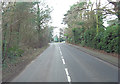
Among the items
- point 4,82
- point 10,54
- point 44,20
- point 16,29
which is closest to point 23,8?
point 16,29

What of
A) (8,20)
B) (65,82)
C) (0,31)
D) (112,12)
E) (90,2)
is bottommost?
Result: (65,82)

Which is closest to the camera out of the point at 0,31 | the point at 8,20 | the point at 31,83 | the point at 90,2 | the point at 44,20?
the point at 31,83

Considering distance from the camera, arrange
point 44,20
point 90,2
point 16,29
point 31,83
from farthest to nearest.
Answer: point 44,20 < point 90,2 < point 16,29 < point 31,83

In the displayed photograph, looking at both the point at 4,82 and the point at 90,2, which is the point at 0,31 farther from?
the point at 90,2

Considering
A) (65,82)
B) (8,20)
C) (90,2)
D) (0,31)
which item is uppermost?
(90,2)

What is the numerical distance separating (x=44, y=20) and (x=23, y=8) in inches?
785

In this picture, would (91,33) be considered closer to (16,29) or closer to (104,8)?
(104,8)

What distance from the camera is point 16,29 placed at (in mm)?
15883

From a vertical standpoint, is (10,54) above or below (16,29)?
below

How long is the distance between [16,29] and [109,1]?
10127mm

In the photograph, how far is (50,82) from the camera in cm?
668

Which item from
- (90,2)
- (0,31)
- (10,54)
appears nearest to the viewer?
(0,31)

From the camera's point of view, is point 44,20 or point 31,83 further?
point 44,20

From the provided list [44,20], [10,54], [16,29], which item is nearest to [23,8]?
[16,29]
